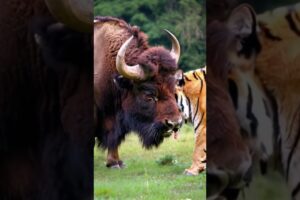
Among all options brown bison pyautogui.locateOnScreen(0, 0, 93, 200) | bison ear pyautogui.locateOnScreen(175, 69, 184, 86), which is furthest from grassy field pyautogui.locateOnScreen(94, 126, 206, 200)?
bison ear pyautogui.locateOnScreen(175, 69, 184, 86)

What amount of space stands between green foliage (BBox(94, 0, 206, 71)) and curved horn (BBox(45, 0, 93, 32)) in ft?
0.31

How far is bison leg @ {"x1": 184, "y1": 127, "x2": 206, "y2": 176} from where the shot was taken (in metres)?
4.33

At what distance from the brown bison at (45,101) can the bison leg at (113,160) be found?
6.1 inches

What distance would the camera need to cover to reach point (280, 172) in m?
4.13

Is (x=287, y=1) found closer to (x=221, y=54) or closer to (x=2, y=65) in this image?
(x=221, y=54)

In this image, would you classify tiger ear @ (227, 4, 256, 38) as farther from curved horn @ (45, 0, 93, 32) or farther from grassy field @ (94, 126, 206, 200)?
curved horn @ (45, 0, 93, 32)

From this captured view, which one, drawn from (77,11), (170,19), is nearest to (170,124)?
(170,19)

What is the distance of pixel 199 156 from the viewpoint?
433 centimetres

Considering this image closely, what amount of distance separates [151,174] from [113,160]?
28 centimetres

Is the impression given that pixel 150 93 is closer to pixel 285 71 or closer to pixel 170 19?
pixel 170 19

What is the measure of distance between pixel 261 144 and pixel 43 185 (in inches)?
59.5

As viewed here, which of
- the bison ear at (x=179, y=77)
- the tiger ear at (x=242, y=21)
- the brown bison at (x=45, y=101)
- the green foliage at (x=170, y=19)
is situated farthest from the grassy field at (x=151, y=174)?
the tiger ear at (x=242, y=21)

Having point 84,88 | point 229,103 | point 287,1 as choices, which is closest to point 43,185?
point 84,88

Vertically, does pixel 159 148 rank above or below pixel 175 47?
below
